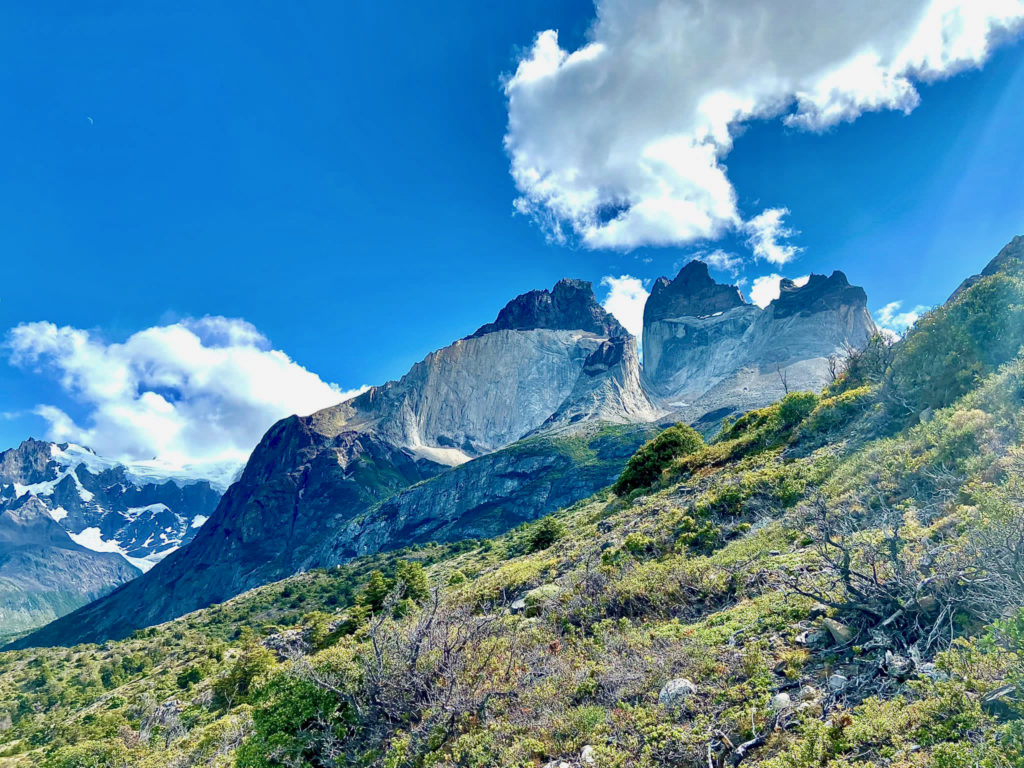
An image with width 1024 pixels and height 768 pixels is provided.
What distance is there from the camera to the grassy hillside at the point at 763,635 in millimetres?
6633

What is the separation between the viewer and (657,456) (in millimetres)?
39812

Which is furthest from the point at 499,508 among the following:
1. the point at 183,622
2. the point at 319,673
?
the point at 319,673

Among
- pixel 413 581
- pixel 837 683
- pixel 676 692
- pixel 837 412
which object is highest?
pixel 837 412

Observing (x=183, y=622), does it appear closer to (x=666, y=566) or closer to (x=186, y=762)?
(x=186, y=762)

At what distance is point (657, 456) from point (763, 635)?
102 feet

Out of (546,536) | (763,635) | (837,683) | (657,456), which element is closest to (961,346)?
(763,635)

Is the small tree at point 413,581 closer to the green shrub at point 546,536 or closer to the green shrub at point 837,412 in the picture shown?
the green shrub at point 546,536

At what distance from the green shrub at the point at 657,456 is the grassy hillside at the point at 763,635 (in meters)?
15.6

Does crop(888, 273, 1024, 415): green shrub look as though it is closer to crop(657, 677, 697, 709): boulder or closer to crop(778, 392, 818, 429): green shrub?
crop(778, 392, 818, 429): green shrub

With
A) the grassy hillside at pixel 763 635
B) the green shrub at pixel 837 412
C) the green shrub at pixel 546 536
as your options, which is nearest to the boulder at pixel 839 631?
the grassy hillside at pixel 763 635

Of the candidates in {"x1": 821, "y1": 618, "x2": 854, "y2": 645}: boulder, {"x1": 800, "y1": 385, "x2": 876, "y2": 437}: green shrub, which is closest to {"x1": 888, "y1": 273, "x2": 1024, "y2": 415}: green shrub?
{"x1": 800, "y1": 385, "x2": 876, "y2": 437}: green shrub

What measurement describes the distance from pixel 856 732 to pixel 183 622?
125 meters

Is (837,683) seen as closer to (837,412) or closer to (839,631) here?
(839,631)

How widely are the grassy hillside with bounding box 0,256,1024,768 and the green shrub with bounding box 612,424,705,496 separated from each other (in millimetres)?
15616
